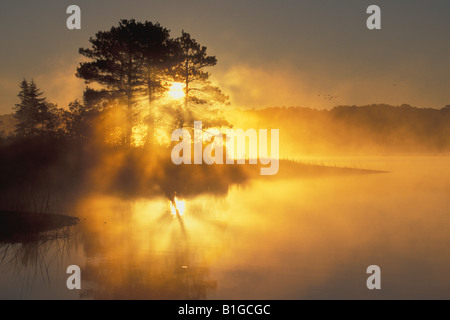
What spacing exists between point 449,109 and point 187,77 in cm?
15660

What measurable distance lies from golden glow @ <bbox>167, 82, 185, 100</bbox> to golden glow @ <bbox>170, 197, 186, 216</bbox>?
66.6ft

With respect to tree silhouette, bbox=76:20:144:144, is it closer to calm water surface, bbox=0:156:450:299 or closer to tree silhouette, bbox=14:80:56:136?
calm water surface, bbox=0:156:450:299

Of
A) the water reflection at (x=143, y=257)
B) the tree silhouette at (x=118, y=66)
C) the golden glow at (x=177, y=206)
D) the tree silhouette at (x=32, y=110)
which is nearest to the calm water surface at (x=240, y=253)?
the water reflection at (x=143, y=257)

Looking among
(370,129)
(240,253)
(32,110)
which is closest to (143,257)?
(240,253)

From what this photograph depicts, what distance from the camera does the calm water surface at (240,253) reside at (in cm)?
1014

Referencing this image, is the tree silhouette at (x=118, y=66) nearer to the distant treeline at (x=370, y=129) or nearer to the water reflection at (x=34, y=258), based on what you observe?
the water reflection at (x=34, y=258)

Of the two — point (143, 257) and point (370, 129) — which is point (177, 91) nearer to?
point (143, 257)

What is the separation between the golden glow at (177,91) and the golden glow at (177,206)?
2031 centimetres

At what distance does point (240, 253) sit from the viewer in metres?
13.5

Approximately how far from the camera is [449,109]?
17350cm

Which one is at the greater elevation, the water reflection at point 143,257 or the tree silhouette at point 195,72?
the tree silhouette at point 195,72
